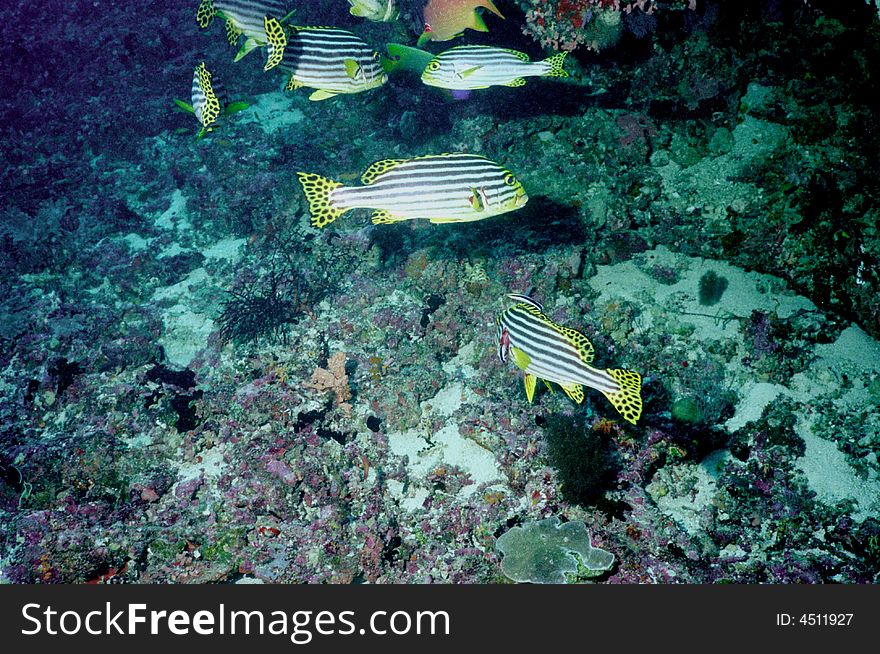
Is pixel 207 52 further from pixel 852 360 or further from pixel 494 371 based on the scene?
pixel 852 360

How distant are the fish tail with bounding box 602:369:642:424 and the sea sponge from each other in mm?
1176

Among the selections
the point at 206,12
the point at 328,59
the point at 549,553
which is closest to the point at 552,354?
the point at 549,553

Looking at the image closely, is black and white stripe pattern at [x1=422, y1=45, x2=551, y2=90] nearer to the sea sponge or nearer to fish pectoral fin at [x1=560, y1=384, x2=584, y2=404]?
fish pectoral fin at [x1=560, y1=384, x2=584, y2=404]

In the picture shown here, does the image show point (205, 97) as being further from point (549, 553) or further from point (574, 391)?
point (549, 553)

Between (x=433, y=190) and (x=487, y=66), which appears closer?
(x=433, y=190)

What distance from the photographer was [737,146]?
250 inches

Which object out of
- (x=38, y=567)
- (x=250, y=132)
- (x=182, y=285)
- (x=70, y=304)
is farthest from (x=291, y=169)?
(x=38, y=567)

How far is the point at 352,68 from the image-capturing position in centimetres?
441

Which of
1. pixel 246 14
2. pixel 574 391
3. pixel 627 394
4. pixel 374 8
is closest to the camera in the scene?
pixel 627 394

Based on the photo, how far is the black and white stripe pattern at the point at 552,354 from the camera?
3403 mm

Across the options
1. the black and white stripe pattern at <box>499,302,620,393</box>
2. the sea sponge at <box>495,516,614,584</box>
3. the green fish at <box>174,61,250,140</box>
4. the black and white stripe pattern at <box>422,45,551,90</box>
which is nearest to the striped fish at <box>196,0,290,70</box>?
the green fish at <box>174,61,250,140</box>

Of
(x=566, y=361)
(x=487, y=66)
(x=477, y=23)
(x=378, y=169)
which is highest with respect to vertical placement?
(x=477, y=23)

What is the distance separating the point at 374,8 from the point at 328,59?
217cm

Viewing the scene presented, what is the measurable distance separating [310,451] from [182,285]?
14.0ft
